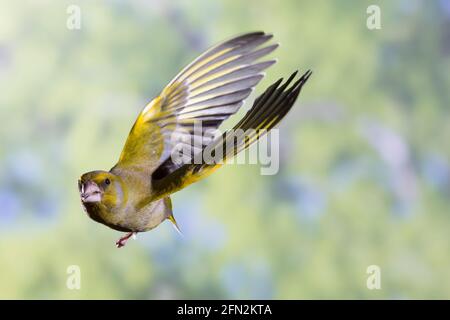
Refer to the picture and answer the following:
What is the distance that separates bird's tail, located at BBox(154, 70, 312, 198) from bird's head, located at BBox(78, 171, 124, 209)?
42mm

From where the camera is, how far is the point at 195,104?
638mm

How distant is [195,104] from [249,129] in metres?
0.19

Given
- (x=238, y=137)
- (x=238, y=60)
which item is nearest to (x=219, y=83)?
(x=238, y=60)

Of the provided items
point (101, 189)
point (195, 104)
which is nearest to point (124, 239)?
point (101, 189)

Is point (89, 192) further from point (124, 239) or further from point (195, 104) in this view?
point (195, 104)

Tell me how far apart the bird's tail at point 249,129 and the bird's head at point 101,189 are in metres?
0.04

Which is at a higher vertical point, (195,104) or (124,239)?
(195,104)

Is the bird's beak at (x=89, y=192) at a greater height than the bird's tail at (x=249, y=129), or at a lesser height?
lesser

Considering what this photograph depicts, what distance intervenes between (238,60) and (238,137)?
119mm

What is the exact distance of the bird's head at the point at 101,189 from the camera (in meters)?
0.46

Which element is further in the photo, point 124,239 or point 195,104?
point 195,104

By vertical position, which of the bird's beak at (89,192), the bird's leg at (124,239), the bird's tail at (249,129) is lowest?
the bird's leg at (124,239)

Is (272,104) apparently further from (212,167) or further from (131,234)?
A: (131,234)

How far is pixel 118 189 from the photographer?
0.48 meters
